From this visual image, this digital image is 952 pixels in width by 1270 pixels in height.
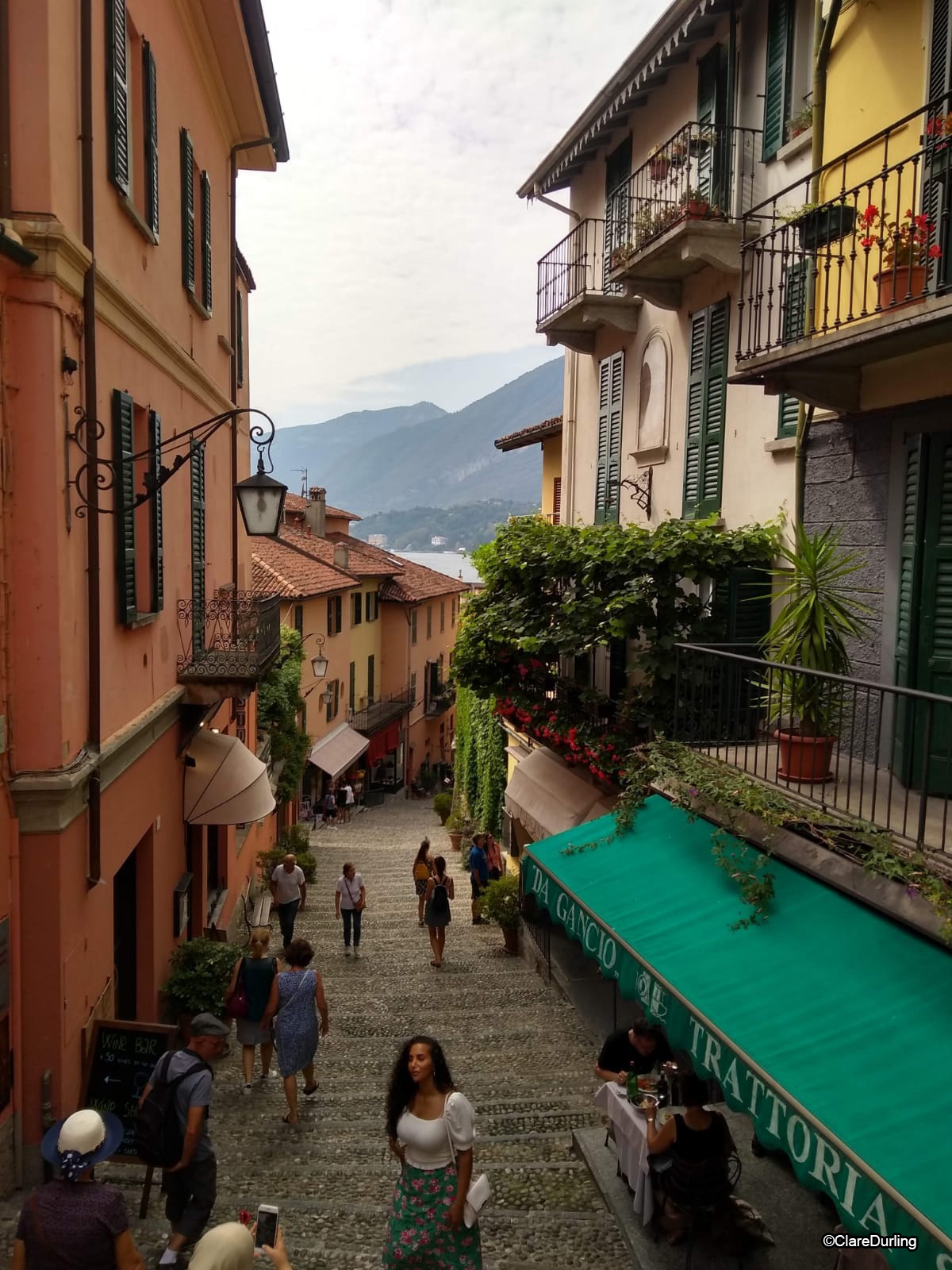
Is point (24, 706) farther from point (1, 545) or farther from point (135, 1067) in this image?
point (135, 1067)

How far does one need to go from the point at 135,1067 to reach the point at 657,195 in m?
10.9

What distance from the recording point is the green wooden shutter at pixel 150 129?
827 cm

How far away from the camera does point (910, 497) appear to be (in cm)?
729

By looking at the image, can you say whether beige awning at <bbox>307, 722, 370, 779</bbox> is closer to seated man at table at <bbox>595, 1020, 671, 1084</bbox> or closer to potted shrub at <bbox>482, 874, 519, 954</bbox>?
potted shrub at <bbox>482, 874, 519, 954</bbox>

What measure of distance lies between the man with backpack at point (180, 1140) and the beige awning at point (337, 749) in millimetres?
28522

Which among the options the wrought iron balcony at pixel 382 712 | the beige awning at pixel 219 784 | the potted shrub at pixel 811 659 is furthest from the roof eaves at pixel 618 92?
the wrought iron balcony at pixel 382 712

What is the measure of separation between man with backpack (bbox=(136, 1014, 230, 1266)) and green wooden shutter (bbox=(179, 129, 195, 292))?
26.7ft

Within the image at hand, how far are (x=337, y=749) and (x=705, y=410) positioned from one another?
2732 centimetres

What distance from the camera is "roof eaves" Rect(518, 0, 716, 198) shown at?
1051cm

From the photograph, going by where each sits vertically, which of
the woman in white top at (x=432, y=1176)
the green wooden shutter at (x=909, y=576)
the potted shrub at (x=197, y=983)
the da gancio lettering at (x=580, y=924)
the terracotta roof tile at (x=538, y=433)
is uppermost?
the terracotta roof tile at (x=538, y=433)

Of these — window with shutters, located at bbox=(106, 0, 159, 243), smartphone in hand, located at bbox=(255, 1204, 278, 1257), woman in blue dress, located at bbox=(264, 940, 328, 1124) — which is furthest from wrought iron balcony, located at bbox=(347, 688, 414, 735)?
smartphone in hand, located at bbox=(255, 1204, 278, 1257)

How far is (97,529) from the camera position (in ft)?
21.3

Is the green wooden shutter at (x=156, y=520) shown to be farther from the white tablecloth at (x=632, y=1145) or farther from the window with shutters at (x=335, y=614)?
the window with shutters at (x=335, y=614)

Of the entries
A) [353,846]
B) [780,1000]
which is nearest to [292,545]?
[353,846]
